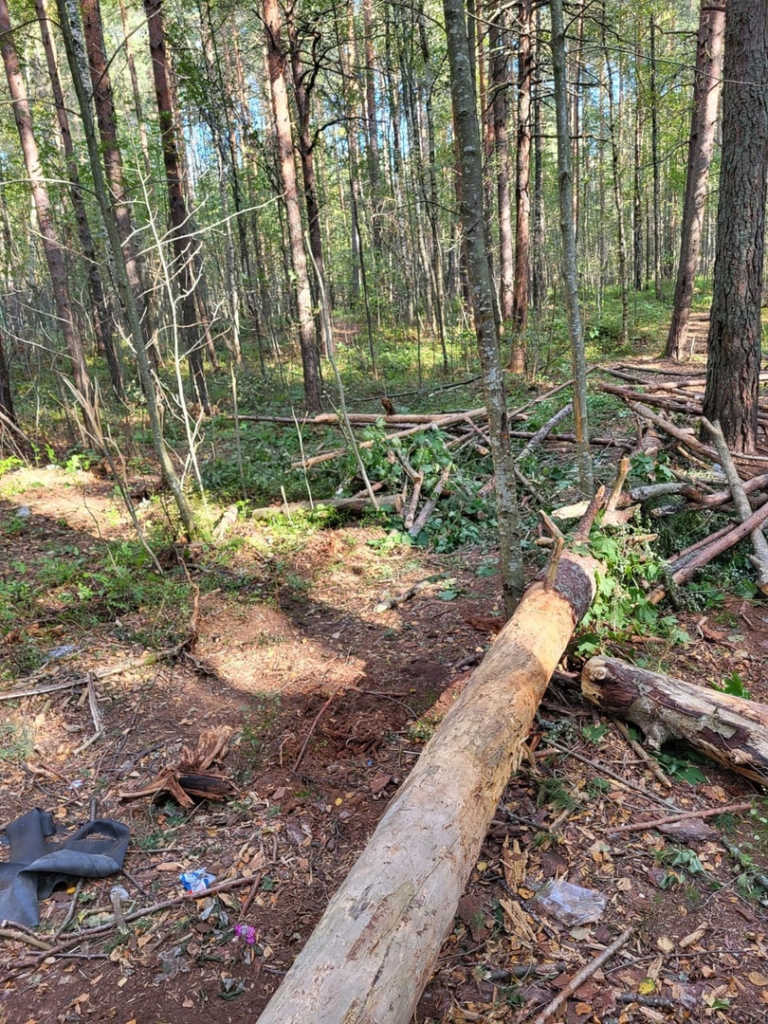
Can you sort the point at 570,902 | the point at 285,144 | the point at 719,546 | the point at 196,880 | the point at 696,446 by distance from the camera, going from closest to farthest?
the point at 570,902, the point at 196,880, the point at 719,546, the point at 696,446, the point at 285,144

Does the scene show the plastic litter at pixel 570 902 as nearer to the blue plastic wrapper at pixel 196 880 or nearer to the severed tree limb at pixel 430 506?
the blue plastic wrapper at pixel 196 880

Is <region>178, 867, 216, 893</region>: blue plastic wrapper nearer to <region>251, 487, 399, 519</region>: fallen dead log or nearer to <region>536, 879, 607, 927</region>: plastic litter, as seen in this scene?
<region>536, 879, 607, 927</region>: plastic litter

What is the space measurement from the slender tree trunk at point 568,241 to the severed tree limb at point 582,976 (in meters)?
3.59

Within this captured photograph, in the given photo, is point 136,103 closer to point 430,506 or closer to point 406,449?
point 406,449

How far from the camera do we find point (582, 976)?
2199mm

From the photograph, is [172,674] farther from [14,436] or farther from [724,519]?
[14,436]

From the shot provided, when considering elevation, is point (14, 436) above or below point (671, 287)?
below

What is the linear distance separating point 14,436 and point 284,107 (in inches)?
272

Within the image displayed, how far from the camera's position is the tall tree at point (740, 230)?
5492mm

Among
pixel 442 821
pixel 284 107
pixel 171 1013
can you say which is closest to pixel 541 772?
pixel 442 821

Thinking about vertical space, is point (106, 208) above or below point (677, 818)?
above

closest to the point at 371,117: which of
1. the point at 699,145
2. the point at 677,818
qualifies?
the point at 699,145

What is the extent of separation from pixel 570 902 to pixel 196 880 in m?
1.66

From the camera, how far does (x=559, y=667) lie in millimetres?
3811
